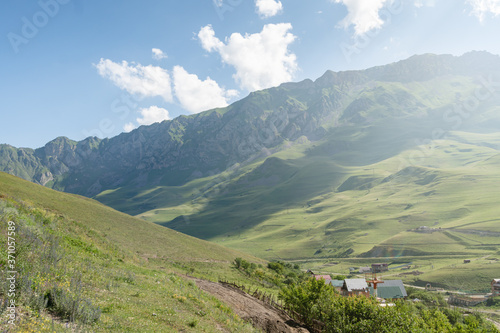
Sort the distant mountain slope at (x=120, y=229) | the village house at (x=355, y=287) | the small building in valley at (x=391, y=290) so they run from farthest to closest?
the small building in valley at (x=391, y=290)
the village house at (x=355, y=287)
the distant mountain slope at (x=120, y=229)

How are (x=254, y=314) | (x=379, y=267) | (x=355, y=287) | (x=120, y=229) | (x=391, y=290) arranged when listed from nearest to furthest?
1. (x=254, y=314)
2. (x=120, y=229)
3. (x=355, y=287)
4. (x=391, y=290)
5. (x=379, y=267)

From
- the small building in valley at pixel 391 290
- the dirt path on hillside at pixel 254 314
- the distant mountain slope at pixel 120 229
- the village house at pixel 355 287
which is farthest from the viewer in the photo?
the small building in valley at pixel 391 290

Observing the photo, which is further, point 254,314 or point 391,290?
point 391,290

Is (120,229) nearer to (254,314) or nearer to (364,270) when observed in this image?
(254,314)

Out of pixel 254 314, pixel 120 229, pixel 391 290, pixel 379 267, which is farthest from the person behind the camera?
pixel 379 267

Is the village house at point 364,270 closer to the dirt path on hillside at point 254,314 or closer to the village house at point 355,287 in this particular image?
the village house at point 355,287

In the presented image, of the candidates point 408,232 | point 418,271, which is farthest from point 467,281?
point 408,232

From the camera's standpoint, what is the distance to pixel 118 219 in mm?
68688

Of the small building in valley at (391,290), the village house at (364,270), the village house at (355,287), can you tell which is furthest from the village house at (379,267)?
the village house at (355,287)

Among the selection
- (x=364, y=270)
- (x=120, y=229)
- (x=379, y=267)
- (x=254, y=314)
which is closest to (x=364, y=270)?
(x=364, y=270)

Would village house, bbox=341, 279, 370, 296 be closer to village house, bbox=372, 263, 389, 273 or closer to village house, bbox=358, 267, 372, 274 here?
village house, bbox=358, 267, 372, 274

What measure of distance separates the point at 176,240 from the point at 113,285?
55363 millimetres

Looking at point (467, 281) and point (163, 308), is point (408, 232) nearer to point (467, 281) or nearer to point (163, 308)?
point (467, 281)

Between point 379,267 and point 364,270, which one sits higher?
point 379,267
